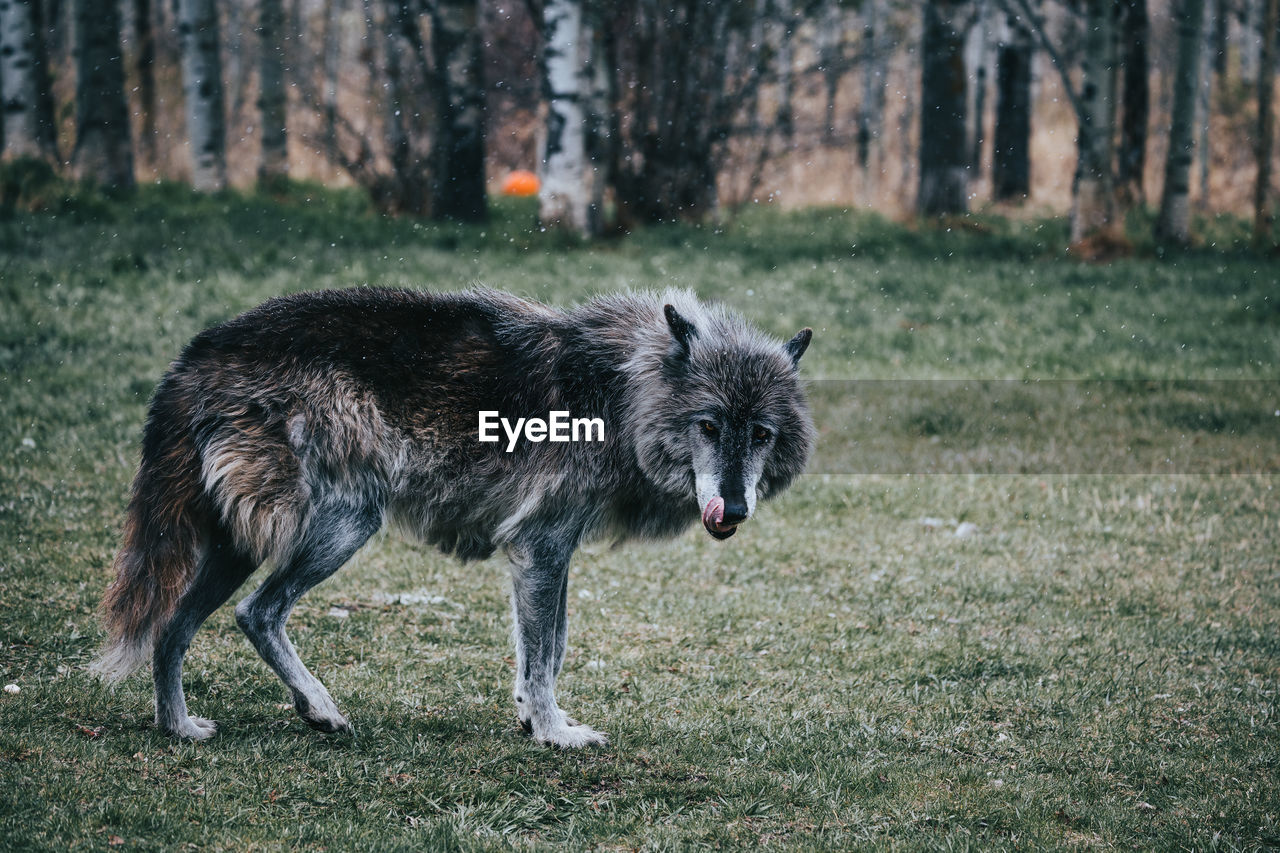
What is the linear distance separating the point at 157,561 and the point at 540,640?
1531 millimetres

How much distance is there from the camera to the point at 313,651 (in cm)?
589

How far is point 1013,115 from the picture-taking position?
22.4 metres

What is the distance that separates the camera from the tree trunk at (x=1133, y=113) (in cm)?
1744

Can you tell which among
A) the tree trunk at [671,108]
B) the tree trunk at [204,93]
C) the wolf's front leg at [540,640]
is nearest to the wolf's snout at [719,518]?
the wolf's front leg at [540,640]

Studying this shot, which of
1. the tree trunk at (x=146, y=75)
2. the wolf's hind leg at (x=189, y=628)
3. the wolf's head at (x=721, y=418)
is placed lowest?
the wolf's hind leg at (x=189, y=628)

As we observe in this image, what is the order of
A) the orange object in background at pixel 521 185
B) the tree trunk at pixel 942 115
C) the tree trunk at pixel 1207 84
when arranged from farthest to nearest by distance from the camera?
1. the tree trunk at pixel 1207 84
2. the orange object in background at pixel 521 185
3. the tree trunk at pixel 942 115

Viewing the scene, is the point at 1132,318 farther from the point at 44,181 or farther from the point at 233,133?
the point at 233,133

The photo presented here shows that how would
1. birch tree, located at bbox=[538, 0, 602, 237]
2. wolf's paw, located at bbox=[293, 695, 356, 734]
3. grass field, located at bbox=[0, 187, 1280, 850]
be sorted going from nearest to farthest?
1. grass field, located at bbox=[0, 187, 1280, 850]
2. wolf's paw, located at bbox=[293, 695, 356, 734]
3. birch tree, located at bbox=[538, 0, 602, 237]

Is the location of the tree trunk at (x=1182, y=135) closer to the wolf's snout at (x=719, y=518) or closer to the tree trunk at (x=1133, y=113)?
the tree trunk at (x=1133, y=113)

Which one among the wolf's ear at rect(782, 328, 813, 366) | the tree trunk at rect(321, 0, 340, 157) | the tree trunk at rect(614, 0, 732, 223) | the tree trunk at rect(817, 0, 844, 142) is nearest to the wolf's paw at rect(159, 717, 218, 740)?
the wolf's ear at rect(782, 328, 813, 366)

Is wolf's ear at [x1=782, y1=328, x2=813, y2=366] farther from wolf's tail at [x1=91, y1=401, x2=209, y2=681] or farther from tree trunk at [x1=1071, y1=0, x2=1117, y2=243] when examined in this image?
tree trunk at [x1=1071, y1=0, x2=1117, y2=243]

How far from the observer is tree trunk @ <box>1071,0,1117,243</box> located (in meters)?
15.8

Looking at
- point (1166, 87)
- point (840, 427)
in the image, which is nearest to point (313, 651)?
point (840, 427)

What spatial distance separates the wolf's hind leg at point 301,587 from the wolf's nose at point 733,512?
4.77ft
